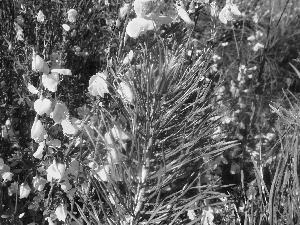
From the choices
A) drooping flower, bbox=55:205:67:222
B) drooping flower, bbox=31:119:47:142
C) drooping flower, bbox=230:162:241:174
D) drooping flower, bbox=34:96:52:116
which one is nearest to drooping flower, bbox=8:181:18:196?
drooping flower, bbox=55:205:67:222

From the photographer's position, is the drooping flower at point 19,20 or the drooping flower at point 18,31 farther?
the drooping flower at point 19,20

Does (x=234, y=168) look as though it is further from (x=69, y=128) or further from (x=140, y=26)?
(x=140, y=26)

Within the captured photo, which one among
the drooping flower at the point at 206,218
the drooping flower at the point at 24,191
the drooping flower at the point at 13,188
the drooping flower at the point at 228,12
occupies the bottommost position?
the drooping flower at the point at 206,218

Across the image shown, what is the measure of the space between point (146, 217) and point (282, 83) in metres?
2.96

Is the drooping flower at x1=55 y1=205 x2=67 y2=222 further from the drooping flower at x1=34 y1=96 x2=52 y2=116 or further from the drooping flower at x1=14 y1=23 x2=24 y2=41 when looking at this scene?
the drooping flower at x1=14 y1=23 x2=24 y2=41

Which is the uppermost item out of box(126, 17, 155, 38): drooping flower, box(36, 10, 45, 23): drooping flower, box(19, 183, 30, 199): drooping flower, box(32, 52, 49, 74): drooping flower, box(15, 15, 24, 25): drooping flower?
box(15, 15, 24, 25): drooping flower

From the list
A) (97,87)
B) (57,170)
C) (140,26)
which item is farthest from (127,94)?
(57,170)

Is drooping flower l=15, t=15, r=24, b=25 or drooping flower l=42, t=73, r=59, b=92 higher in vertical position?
drooping flower l=15, t=15, r=24, b=25

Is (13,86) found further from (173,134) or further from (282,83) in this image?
(282,83)

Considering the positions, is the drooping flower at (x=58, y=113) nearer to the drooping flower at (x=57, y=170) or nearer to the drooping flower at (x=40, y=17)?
the drooping flower at (x=57, y=170)

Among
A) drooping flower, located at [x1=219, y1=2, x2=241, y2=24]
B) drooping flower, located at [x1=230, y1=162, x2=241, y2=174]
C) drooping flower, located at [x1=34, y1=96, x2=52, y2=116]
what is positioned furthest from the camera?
drooping flower, located at [x1=230, y1=162, x2=241, y2=174]

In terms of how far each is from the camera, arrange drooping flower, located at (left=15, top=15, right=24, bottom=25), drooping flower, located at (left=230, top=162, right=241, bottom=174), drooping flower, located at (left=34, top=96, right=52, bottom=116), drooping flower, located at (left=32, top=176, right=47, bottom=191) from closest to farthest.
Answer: drooping flower, located at (left=34, top=96, right=52, bottom=116), drooping flower, located at (left=32, top=176, right=47, bottom=191), drooping flower, located at (left=15, top=15, right=24, bottom=25), drooping flower, located at (left=230, top=162, right=241, bottom=174)

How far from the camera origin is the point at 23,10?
1.84m

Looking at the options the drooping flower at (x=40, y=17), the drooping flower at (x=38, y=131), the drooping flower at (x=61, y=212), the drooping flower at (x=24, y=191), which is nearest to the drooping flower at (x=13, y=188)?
the drooping flower at (x=24, y=191)
